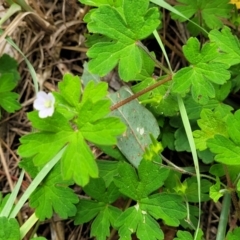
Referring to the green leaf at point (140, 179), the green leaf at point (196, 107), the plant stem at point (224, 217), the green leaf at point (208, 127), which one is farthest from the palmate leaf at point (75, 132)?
the plant stem at point (224, 217)

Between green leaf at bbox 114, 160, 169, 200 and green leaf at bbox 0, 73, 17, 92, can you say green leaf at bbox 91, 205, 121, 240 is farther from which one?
green leaf at bbox 0, 73, 17, 92

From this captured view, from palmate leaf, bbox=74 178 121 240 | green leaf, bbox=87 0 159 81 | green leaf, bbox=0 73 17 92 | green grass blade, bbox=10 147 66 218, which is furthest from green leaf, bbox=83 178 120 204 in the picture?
green leaf, bbox=0 73 17 92

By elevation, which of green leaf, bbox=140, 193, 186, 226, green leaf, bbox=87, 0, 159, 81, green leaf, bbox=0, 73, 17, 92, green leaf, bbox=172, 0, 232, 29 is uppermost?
green leaf, bbox=87, 0, 159, 81

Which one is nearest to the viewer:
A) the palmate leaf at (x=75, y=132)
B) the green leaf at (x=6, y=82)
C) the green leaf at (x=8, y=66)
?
the palmate leaf at (x=75, y=132)

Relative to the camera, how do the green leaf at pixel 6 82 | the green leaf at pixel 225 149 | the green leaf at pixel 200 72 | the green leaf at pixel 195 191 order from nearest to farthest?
the green leaf at pixel 225 149 < the green leaf at pixel 200 72 < the green leaf at pixel 195 191 < the green leaf at pixel 6 82

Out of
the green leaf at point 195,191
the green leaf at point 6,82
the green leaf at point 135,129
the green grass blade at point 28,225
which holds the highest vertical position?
the green leaf at point 6,82

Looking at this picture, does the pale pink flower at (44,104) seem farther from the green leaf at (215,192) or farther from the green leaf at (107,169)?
the green leaf at (215,192)

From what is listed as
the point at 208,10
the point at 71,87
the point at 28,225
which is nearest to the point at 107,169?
the point at 28,225
